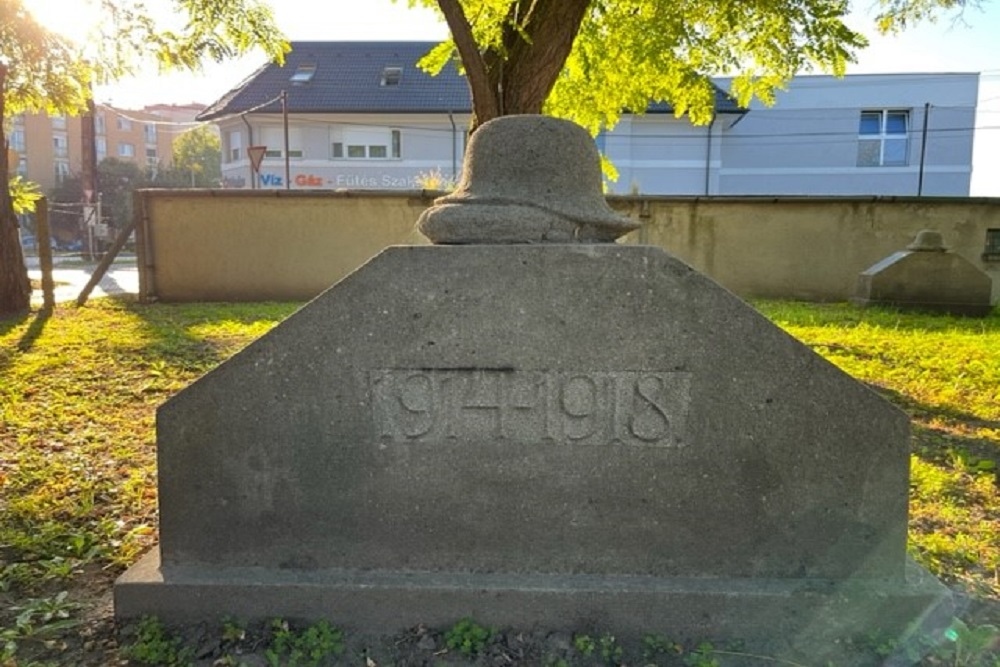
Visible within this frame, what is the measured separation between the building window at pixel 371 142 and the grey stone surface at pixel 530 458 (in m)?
31.8

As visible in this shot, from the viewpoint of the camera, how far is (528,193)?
8.60 ft

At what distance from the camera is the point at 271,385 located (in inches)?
95.7

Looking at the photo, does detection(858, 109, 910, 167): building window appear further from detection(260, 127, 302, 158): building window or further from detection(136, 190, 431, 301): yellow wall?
detection(136, 190, 431, 301): yellow wall

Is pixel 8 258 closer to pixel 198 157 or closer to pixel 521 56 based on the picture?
pixel 521 56

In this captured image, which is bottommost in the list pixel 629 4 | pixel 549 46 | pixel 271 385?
pixel 271 385

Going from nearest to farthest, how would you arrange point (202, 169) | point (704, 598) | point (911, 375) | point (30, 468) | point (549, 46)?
point (704, 598)
point (30, 468)
point (911, 375)
point (549, 46)
point (202, 169)

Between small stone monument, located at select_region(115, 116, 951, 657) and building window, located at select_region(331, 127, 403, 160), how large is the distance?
3179cm

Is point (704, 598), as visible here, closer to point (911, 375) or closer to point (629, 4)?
point (911, 375)

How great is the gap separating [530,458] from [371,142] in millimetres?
32310

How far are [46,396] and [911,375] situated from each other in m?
6.94

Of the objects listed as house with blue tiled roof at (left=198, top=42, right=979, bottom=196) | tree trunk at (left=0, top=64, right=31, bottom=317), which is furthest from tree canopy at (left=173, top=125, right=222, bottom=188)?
tree trunk at (left=0, top=64, right=31, bottom=317)

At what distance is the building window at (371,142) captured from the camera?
3300 cm

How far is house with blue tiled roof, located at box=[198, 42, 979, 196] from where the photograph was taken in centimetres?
3083

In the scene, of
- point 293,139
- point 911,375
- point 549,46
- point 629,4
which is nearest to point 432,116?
point 293,139
